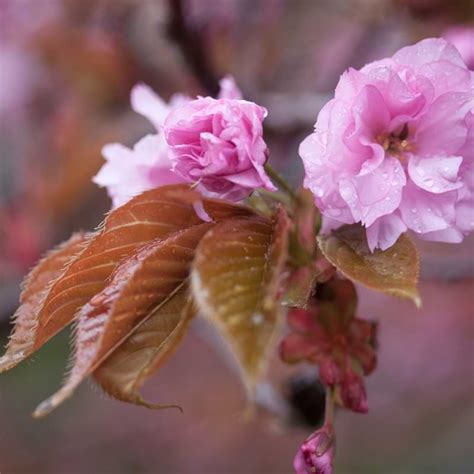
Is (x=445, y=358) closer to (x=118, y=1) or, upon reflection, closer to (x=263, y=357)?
(x=118, y=1)

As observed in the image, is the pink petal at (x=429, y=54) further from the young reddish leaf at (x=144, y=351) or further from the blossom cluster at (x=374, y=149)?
the young reddish leaf at (x=144, y=351)

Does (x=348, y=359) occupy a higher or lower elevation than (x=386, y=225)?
lower

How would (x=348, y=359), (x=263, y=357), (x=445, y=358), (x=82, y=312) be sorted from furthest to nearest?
(x=445, y=358) < (x=348, y=359) < (x=82, y=312) < (x=263, y=357)

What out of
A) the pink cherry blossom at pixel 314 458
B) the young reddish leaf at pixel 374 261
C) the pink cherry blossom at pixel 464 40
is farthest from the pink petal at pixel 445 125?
the pink cherry blossom at pixel 464 40

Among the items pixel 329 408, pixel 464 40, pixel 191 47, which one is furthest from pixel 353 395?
pixel 191 47

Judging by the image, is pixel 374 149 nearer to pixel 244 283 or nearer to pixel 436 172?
pixel 436 172

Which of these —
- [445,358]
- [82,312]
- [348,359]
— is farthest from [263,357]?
[445,358]

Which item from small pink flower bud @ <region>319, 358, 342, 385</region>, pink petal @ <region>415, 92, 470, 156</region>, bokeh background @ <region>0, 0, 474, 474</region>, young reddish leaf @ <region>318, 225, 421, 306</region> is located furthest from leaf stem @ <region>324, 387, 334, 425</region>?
bokeh background @ <region>0, 0, 474, 474</region>

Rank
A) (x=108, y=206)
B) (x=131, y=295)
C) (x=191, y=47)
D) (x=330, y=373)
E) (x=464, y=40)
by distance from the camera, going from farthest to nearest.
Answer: (x=108, y=206) → (x=191, y=47) → (x=464, y=40) → (x=330, y=373) → (x=131, y=295)
